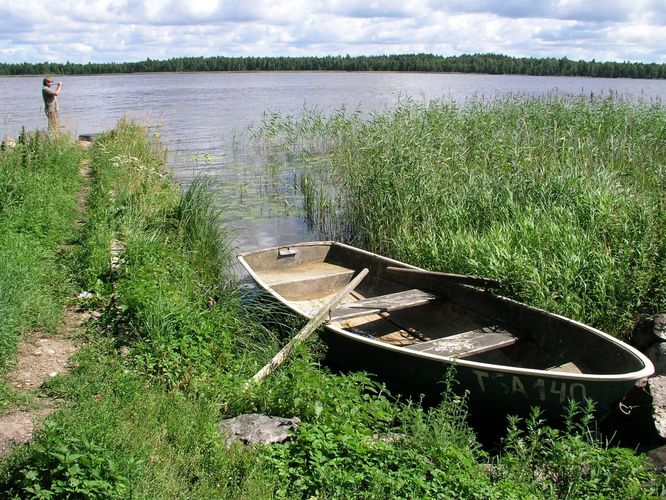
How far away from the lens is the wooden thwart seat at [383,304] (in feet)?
21.5

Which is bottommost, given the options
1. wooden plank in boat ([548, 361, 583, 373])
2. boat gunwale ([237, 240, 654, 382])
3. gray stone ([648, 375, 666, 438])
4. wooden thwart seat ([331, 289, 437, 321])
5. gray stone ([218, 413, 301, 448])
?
gray stone ([648, 375, 666, 438])

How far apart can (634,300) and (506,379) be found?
234cm

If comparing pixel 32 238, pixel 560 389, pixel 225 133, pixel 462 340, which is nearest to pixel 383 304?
pixel 462 340

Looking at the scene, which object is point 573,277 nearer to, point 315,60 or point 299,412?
point 299,412

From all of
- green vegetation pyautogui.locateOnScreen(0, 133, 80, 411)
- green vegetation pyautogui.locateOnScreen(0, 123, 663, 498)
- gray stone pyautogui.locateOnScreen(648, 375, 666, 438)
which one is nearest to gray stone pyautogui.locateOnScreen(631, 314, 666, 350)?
gray stone pyautogui.locateOnScreen(648, 375, 666, 438)

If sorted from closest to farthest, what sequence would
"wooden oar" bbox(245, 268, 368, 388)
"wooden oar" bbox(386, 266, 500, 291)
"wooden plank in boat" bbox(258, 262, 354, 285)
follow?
"wooden oar" bbox(245, 268, 368, 388)
"wooden oar" bbox(386, 266, 500, 291)
"wooden plank in boat" bbox(258, 262, 354, 285)

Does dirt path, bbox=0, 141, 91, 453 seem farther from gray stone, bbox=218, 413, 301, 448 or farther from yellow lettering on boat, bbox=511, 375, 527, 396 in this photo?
yellow lettering on boat, bbox=511, 375, 527, 396

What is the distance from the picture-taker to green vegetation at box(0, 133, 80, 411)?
5.44 metres

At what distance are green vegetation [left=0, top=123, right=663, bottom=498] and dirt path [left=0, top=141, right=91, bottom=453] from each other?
6.2 inches

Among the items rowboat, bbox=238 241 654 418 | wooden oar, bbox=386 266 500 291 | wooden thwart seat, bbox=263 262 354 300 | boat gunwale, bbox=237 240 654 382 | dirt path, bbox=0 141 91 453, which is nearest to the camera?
dirt path, bbox=0 141 91 453

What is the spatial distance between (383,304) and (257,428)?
8.92 feet

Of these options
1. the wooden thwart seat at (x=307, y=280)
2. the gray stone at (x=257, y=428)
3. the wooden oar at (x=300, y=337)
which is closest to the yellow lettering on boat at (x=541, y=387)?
the gray stone at (x=257, y=428)

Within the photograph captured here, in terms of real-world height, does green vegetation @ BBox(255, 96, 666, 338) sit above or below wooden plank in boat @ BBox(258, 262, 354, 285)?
above

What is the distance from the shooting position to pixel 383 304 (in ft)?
22.2
